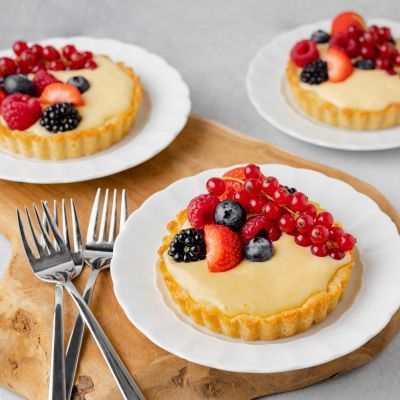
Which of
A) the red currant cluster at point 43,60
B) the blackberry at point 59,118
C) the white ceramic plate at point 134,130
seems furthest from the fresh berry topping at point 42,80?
the white ceramic plate at point 134,130

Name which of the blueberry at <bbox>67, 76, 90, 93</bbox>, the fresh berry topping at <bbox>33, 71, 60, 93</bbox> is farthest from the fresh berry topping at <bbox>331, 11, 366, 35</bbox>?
the fresh berry topping at <bbox>33, 71, 60, 93</bbox>

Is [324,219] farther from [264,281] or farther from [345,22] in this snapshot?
[345,22]

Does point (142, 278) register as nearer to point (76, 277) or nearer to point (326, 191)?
point (76, 277)

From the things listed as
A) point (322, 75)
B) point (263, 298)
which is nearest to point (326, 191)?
point (263, 298)

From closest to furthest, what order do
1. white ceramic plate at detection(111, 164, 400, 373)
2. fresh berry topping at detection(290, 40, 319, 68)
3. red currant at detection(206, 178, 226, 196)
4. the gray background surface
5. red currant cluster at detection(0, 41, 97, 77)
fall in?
white ceramic plate at detection(111, 164, 400, 373) < red currant at detection(206, 178, 226, 196) < red currant cluster at detection(0, 41, 97, 77) < fresh berry topping at detection(290, 40, 319, 68) < the gray background surface

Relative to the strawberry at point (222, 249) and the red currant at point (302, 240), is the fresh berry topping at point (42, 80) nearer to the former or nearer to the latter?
the strawberry at point (222, 249)

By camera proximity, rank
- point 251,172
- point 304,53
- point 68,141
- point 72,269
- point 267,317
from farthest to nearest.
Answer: point 304,53, point 68,141, point 72,269, point 251,172, point 267,317

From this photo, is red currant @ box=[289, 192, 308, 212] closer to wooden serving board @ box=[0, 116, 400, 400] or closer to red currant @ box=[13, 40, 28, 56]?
wooden serving board @ box=[0, 116, 400, 400]

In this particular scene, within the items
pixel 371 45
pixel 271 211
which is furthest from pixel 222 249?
pixel 371 45
